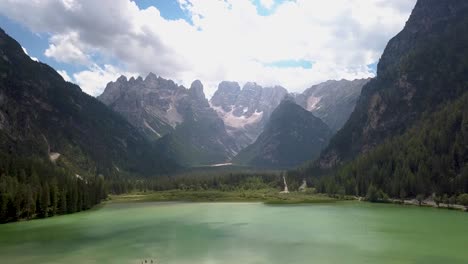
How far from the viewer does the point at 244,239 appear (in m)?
92.6

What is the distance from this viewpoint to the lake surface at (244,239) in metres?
72.6

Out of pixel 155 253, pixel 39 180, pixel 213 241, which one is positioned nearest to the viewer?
pixel 155 253

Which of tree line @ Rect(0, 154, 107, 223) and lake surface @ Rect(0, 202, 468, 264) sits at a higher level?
tree line @ Rect(0, 154, 107, 223)

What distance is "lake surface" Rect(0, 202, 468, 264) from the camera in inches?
2859

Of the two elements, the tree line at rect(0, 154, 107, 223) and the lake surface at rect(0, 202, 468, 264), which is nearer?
the lake surface at rect(0, 202, 468, 264)

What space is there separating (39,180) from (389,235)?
120194mm

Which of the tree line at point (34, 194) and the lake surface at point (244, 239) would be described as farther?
the tree line at point (34, 194)

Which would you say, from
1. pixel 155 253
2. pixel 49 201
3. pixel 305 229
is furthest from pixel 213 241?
pixel 49 201

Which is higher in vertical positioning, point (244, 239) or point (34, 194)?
point (34, 194)

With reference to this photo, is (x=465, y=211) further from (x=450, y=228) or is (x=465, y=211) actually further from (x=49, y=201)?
(x=49, y=201)

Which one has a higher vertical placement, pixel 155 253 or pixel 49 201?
pixel 49 201

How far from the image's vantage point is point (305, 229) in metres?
107

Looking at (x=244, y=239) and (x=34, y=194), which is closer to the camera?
(x=244, y=239)

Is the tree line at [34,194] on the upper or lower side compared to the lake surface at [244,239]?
upper
